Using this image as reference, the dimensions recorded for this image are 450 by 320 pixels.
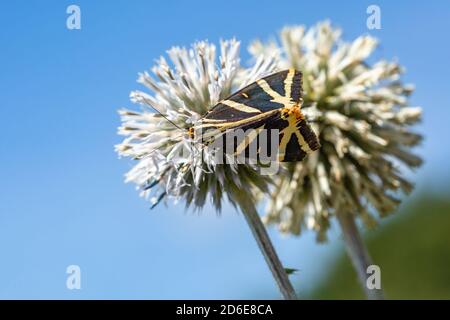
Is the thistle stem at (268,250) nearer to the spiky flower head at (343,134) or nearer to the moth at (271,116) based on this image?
the moth at (271,116)

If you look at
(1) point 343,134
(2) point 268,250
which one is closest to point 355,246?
(1) point 343,134

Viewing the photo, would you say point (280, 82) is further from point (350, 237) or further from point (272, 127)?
point (350, 237)

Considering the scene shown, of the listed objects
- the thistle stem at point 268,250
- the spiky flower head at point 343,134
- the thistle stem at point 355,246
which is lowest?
the thistle stem at point 268,250

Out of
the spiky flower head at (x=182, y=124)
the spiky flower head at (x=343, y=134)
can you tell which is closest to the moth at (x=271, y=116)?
the spiky flower head at (x=182, y=124)

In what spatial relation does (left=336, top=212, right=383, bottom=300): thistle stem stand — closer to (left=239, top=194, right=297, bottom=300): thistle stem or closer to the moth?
(left=239, top=194, right=297, bottom=300): thistle stem

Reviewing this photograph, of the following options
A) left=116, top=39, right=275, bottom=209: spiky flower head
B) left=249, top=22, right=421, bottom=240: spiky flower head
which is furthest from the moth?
left=249, top=22, right=421, bottom=240: spiky flower head
